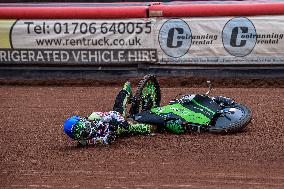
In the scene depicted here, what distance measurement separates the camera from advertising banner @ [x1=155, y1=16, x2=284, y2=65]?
12.9 m

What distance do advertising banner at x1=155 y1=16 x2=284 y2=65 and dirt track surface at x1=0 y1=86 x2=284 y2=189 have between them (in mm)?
2998

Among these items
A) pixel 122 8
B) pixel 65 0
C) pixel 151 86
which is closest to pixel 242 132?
pixel 151 86

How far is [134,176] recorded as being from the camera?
6570 mm

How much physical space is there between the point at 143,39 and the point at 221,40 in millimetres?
1533

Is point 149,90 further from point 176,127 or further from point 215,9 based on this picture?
point 215,9

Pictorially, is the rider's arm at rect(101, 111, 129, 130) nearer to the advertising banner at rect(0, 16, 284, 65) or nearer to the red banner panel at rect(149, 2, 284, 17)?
the advertising banner at rect(0, 16, 284, 65)

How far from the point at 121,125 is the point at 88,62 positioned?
6100mm

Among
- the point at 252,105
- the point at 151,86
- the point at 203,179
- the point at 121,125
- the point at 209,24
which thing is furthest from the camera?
the point at 209,24

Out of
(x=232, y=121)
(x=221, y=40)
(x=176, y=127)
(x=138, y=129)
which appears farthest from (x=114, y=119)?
(x=221, y=40)

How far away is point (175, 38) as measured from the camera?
526 inches

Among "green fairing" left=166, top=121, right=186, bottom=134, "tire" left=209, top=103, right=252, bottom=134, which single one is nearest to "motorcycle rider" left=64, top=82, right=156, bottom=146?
"green fairing" left=166, top=121, right=186, bottom=134

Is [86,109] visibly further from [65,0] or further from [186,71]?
[65,0]

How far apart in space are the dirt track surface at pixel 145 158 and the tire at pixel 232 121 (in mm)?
103

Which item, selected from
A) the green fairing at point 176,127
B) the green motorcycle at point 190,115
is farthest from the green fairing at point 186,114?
the green fairing at point 176,127
